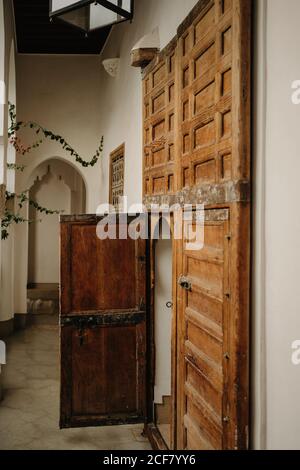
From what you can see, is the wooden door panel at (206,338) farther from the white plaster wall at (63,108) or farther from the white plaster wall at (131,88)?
A: the white plaster wall at (63,108)

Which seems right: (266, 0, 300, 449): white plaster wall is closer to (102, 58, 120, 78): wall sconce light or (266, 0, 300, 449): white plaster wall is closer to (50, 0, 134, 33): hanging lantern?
(50, 0, 134, 33): hanging lantern

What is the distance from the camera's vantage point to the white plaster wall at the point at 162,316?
4648mm

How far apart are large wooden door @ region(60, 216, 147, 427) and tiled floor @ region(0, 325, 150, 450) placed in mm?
384

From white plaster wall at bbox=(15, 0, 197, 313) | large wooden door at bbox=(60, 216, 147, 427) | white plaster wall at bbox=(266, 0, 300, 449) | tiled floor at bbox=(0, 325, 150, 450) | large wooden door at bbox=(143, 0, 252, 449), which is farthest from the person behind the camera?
white plaster wall at bbox=(15, 0, 197, 313)

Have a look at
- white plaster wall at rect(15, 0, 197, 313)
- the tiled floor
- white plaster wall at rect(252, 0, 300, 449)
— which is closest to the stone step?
white plaster wall at rect(15, 0, 197, 313)

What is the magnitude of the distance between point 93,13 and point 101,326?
99.1 inches

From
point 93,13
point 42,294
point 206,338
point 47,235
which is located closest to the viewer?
point 206,338

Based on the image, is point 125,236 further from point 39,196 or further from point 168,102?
point 39,196

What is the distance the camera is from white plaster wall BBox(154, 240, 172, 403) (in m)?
4.65

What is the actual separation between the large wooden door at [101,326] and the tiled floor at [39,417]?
384mm

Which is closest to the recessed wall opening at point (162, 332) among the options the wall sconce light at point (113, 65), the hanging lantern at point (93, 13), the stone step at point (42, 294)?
the hanging lantern at point (93, 13)

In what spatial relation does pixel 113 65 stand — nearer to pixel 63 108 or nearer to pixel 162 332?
pixel 63 108

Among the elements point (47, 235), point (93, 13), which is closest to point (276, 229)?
point (93, 13)

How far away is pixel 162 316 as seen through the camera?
4719 millimetres
